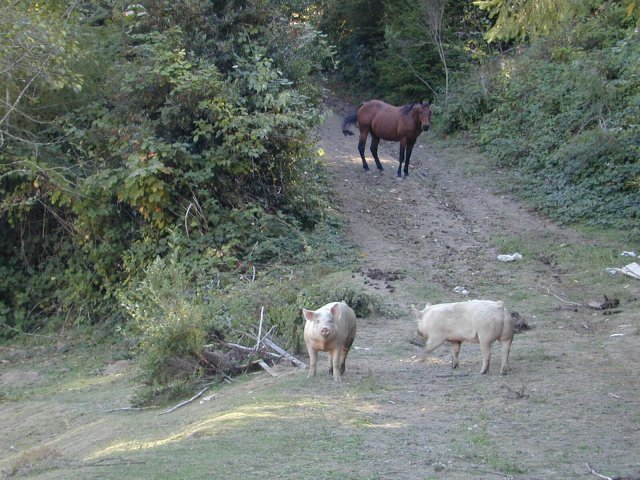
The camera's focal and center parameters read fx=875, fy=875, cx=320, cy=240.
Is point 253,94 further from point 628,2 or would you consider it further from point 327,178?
point 628,2

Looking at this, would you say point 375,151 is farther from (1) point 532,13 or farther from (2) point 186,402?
(2) point 186,402

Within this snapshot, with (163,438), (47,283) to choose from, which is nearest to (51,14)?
(47,283)

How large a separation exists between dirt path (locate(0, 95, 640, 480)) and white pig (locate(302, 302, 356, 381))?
26 cm

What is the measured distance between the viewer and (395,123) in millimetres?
23250

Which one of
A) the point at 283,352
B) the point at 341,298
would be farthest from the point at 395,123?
the point at 283,352

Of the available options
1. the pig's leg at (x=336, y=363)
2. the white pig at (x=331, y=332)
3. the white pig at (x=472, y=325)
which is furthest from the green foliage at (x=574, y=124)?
the pig's leg at (x=336, y=363)

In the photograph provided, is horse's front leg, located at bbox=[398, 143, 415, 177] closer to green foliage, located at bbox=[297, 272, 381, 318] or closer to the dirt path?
the dirt path

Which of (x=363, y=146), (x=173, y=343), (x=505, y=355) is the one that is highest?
(x=363, y=146)

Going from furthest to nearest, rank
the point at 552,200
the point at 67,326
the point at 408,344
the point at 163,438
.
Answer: the point at 552,200 < the point at 67,326 < the point at 408,344 < the point at 163,438

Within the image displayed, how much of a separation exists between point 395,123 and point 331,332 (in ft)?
49.7

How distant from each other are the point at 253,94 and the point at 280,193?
6.79 ft

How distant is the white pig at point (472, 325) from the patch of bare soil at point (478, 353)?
1.19ft

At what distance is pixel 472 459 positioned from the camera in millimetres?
6508

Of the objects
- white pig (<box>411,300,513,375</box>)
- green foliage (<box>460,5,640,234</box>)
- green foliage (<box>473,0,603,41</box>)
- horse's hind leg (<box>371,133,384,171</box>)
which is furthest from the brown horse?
white pig (<box>411,300,513,375</box>)
